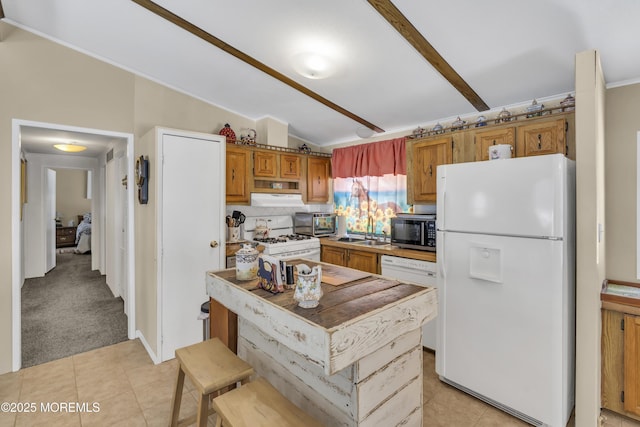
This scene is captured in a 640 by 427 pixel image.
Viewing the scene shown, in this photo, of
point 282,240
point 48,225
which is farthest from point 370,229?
point 48,225

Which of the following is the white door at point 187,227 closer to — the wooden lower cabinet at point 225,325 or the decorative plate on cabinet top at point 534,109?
the wooden lower cabinet at point 225,325

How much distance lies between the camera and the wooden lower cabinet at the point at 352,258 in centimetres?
343

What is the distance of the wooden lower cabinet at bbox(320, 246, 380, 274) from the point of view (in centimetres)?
343

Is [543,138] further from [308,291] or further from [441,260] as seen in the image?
[308,291]

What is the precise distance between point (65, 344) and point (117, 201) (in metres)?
1.88

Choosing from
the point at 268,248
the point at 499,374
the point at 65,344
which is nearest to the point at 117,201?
the point at 65,344

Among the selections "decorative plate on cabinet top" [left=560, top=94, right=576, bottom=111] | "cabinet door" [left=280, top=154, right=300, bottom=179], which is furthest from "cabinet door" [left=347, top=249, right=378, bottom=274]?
"decorative plate on cabinet top" [left=560, top=94, right=576, bottom=111]

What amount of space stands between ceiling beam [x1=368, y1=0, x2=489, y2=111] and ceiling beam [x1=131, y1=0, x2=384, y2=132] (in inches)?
48.6

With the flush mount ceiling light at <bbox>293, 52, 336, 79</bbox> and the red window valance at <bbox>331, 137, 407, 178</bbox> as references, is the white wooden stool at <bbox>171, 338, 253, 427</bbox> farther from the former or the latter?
the red window valance at <bbox>331, 137, 407, 178</bbox>

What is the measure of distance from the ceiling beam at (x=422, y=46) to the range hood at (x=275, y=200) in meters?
2.34

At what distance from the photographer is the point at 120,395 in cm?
232

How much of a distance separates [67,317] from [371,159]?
4286mm

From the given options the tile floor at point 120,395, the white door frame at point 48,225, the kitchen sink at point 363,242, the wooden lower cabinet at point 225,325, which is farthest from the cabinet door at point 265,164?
the white door frame at point 48,225

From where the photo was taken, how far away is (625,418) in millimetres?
2111
